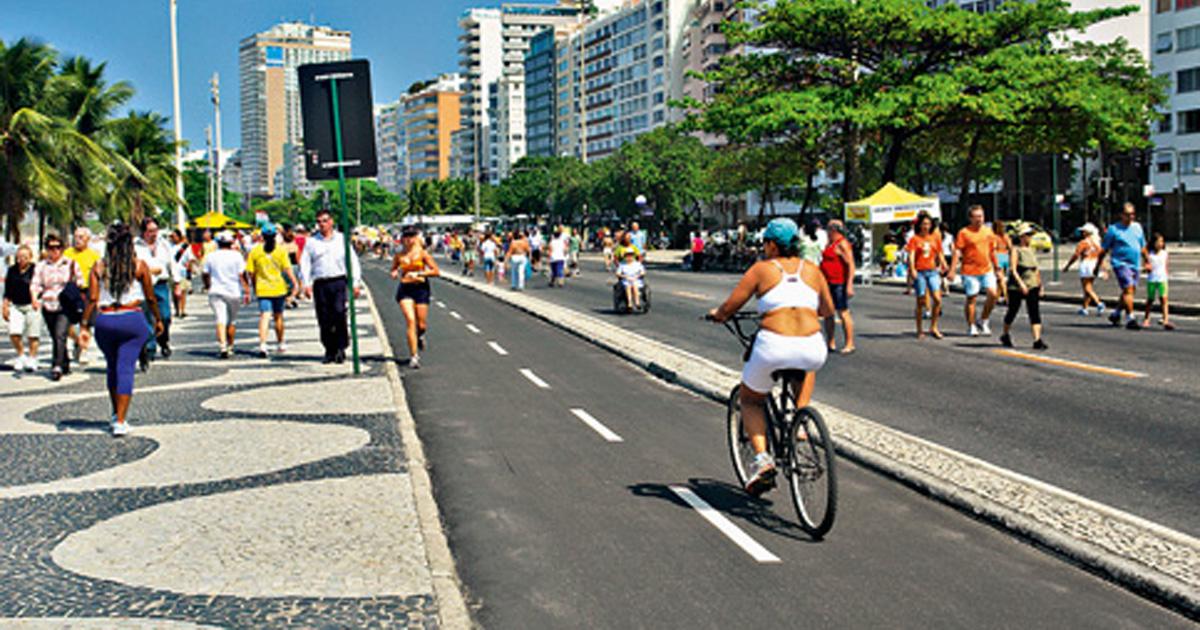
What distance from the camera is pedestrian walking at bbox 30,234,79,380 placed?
14.5m

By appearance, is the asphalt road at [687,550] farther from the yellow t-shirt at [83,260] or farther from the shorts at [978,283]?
the shorts at [978,283]

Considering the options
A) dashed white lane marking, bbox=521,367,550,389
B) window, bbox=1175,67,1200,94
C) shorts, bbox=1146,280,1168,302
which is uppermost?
window, bbox=1175,67,1200,94

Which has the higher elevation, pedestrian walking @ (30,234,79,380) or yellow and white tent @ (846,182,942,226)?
yellow and white tent @ (846,182,942,226)

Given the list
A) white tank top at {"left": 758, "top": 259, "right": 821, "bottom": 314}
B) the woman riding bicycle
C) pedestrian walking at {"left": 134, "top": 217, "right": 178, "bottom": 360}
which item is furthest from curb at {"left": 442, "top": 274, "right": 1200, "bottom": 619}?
pedestrian walking at {"left": 134, "top": 217, "right": 178, "bottom": 360}

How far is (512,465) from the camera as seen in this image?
863 centimetres

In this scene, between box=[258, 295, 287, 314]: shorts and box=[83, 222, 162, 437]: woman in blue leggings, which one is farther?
box=[258, 295, 287, 314]: shorts

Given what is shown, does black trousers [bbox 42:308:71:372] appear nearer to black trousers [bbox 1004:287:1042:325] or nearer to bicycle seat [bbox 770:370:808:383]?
bicycle seat [bbox 770:370:808:383]

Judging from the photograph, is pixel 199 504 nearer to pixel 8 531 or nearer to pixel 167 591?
pixel 8 531

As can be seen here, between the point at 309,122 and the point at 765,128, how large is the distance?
31.1 meters

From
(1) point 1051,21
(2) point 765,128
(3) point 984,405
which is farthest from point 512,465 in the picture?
(1) point 1051,21

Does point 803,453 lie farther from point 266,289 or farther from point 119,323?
point 266,289

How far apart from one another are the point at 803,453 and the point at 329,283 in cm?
996

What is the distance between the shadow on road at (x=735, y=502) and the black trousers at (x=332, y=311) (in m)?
8.24

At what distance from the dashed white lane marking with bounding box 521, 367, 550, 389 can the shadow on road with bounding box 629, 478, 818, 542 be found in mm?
5365
